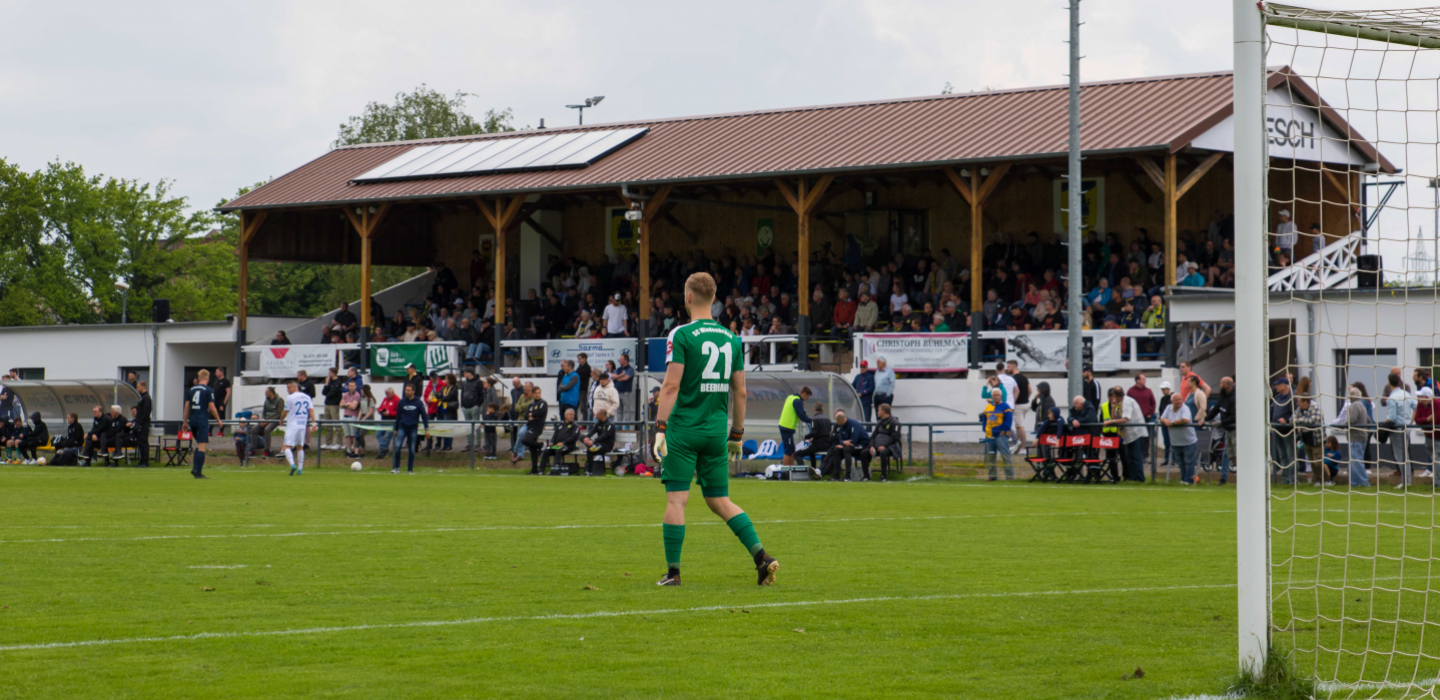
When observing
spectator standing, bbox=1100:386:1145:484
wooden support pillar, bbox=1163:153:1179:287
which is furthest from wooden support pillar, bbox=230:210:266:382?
spectator standing, bbox=1100:386:1145:484

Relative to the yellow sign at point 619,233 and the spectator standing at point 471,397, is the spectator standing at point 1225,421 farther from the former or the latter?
the yellow sign at point 619,233

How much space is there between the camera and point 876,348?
30.2 meters

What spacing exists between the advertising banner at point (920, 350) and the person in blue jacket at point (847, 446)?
443 centimetres

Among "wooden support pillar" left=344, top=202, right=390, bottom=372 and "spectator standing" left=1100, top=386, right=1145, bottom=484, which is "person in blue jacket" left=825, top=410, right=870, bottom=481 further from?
"wooden support pillar" left=344, top=202, right=390, bottom=372

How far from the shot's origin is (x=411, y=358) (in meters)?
36.0

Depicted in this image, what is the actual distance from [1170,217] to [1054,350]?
3147 mm

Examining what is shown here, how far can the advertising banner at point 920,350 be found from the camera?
96.5 feet

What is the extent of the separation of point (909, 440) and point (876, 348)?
15.6 ft

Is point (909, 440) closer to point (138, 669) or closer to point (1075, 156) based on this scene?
point (1075, 156)

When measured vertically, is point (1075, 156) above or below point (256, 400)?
above

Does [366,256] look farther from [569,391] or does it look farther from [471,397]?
[569,391]

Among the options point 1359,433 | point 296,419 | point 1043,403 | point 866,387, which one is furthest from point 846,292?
point 1359,433

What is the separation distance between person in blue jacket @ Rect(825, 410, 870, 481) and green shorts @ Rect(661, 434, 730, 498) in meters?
16.0

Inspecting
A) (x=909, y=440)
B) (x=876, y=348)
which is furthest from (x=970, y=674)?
(x=876, y=348)
